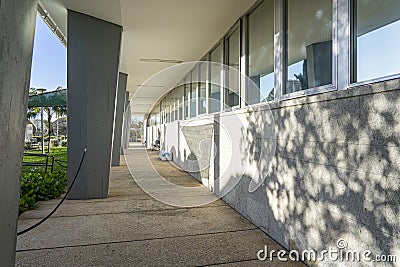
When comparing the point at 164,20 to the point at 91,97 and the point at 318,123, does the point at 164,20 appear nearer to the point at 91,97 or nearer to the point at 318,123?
the point at 91,97

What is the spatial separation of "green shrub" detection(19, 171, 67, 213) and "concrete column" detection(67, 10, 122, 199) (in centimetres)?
47

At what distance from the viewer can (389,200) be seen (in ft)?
5.88

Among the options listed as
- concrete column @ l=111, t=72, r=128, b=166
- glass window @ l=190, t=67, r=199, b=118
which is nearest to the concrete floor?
glass window @ l=190, t=67, r=199, b=118

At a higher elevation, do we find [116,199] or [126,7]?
[126,7]

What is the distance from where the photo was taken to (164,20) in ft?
16.0

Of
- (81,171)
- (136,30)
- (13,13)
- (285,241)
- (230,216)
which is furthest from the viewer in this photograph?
(136,30)

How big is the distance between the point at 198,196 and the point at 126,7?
3.52 m

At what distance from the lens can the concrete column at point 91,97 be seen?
16.0 feet

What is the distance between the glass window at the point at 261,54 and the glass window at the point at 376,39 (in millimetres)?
1448

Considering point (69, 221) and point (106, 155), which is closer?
point (69, 221)

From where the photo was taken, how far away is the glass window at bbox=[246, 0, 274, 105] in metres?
3.64

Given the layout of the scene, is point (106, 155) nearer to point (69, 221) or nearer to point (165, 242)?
point (69, 221)

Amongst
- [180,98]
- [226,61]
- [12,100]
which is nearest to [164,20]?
[226,61]

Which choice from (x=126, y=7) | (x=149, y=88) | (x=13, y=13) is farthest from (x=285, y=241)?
(x=149, y=88)
